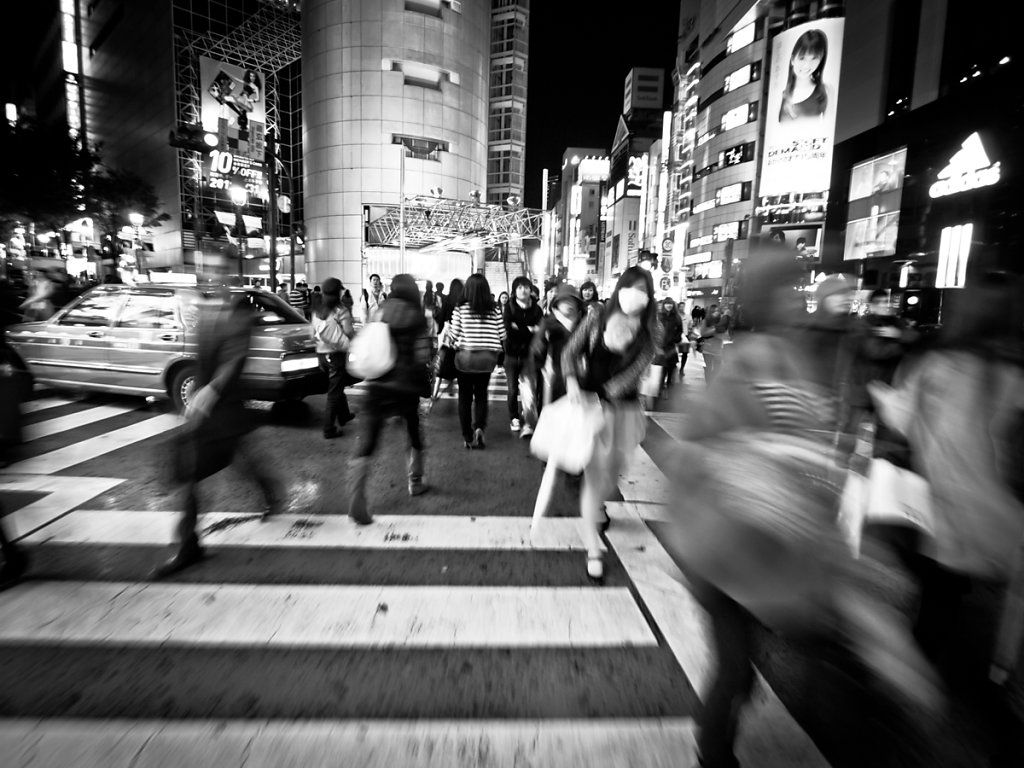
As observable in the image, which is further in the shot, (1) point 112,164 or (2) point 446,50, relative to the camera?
(1) point 112,164

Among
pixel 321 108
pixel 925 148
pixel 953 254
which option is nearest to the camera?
pixel 953 254

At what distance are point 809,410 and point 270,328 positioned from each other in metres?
7.16

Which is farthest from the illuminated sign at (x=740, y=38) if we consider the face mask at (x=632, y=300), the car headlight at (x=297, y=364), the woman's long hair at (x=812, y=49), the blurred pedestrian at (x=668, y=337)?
the face mask at (x=632, y=300)

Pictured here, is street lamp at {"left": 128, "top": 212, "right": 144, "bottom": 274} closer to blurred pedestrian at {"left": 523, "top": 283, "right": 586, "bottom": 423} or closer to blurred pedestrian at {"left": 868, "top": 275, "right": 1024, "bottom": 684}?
blurred pedestrian at {"left": 523, "top": 283, "right": 586, "bottom": 423}

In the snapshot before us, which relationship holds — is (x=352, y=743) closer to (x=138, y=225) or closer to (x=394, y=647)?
(x=394, y=647)

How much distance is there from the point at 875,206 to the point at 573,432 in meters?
29.5

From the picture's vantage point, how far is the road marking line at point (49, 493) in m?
4.25

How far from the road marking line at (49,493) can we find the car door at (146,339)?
2549 millimetres

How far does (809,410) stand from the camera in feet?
5.71

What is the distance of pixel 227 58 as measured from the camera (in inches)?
1725

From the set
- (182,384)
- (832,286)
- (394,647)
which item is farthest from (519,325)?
(394,647)

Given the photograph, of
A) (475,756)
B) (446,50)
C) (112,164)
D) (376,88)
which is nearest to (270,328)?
(475,756)

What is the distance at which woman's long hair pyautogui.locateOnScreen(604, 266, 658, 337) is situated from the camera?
3582mm

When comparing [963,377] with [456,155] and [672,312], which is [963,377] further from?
[456,155]
